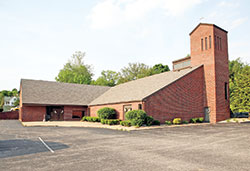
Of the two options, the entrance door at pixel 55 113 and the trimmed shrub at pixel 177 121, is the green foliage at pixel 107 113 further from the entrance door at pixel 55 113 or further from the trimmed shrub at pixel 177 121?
the entrance door at pixel 55 113

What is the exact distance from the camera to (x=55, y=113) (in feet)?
118

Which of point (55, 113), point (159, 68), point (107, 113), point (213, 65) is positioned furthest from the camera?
point (159, 68)

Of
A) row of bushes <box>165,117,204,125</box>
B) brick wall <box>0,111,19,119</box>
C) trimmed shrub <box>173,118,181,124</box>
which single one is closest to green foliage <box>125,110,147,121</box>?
row of bushes <box>165,117,204,125</box>

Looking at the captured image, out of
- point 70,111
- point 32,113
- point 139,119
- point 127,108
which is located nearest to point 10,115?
point 32,113

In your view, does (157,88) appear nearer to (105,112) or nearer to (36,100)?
(105,112)

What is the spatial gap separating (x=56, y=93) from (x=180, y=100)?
2180cm

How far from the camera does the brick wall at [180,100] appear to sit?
82.3 feet

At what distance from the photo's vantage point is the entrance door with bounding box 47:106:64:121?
35656mm

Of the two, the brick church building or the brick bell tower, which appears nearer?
the brick church building

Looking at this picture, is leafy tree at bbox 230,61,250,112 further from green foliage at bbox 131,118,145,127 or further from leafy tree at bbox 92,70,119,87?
leafy tree at bbox 92,70,119,87

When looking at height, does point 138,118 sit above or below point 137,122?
above

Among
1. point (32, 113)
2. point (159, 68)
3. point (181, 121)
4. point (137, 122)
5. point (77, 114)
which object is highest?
point (159, 68)

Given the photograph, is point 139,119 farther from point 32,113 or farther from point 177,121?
point 32,113

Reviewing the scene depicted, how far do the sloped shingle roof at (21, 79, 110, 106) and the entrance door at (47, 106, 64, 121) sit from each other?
1486 mm
